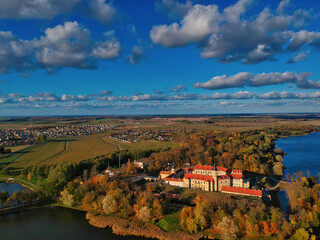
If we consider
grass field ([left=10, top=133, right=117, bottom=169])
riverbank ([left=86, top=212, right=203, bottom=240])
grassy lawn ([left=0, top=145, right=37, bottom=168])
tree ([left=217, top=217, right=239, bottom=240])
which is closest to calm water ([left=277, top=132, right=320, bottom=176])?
tree ([left=217, top=217, right=239, bottom=240])

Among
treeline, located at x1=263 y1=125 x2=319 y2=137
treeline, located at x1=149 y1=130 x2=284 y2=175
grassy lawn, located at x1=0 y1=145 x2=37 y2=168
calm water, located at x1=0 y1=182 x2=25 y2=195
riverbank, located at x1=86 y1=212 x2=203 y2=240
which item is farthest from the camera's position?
treeline, located at x1=263 y1=125 x2=319 y2=137

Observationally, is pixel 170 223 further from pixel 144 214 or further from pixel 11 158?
pixel 11 158

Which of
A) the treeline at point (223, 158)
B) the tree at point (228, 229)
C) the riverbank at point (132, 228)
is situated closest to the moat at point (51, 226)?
the riverbank at point (132, 228)

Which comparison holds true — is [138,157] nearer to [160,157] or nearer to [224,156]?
[160,157]

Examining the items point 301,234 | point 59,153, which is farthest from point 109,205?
point 59,153

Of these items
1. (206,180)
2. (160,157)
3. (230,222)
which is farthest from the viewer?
(160,157)

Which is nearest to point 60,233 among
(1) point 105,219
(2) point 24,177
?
(1) point 105,219

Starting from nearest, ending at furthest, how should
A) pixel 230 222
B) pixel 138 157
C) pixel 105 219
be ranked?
1. pixel 230 222
2. pixel 105 219
3. pixel 138 157

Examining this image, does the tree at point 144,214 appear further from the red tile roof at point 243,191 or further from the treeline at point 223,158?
the treeline at point 223,158

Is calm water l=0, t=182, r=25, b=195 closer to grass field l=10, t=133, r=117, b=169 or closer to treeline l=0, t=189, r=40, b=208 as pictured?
treeline l=0, t=189, r=40, b=208
